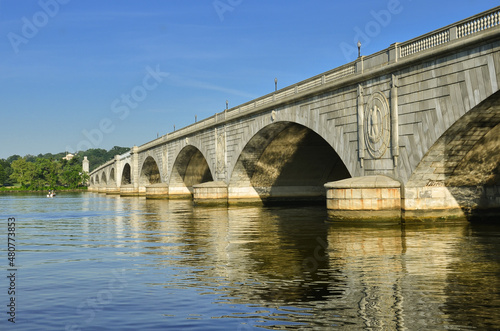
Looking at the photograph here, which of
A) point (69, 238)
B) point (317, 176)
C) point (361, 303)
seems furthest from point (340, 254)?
point (317, 176)

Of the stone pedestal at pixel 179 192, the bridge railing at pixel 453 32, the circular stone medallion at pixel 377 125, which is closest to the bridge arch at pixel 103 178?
the stone pedestal at pixel 179 192

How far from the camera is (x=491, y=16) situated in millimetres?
17781

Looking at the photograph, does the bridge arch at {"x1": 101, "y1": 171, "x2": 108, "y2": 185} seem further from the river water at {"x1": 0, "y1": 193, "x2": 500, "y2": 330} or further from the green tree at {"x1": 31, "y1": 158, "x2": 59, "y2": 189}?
the river water at {"x1": 0, "y1": 193, "x2": 500, "y2": 330}

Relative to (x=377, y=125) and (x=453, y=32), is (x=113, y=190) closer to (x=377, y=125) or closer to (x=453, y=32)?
(x=377, y=125)

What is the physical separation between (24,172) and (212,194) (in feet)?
458

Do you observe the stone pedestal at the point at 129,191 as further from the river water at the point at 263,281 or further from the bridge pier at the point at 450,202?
the bridge pier at the point at 450,202

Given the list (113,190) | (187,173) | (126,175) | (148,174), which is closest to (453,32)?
(187,173)

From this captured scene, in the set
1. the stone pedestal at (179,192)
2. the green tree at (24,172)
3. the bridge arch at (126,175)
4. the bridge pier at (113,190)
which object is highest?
the green tree at (24,172)

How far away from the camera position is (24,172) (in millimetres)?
167625

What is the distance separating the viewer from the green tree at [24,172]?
6471 inches

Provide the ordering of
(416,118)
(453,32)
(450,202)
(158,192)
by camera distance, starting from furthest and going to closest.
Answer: (158,192), (450,202), (416,118), (453,32)

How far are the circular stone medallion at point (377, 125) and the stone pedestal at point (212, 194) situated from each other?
2174cm

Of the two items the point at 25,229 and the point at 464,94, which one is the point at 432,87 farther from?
the point at 25,229

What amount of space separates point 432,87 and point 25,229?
778 inches
